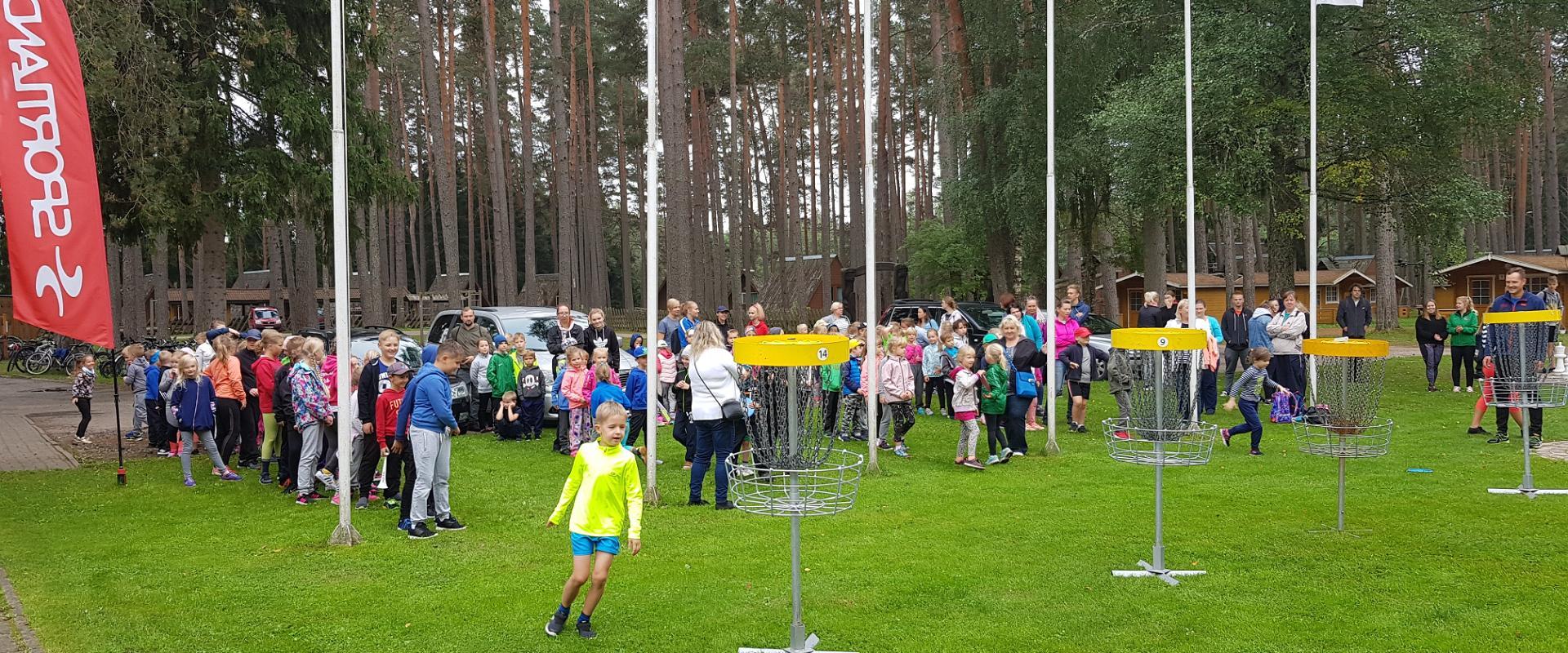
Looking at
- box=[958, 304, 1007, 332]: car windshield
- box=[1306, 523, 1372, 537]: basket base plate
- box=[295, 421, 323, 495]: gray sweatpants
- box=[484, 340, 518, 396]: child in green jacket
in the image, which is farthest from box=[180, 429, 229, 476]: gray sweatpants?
box=[958, 304, 1007, 332]: car windshield

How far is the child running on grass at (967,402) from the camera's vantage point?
1184cm

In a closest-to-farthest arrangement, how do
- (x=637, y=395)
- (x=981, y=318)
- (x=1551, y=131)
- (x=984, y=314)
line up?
(x=637, y=395)
(x=981, y=318)
(x=984, y=314)
(x=1551, y=131)

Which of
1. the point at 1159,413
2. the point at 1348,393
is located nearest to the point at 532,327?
the point at 1159,413

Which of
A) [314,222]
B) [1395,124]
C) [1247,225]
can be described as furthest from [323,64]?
[1247,225]

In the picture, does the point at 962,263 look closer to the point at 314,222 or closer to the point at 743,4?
the point at 743,4

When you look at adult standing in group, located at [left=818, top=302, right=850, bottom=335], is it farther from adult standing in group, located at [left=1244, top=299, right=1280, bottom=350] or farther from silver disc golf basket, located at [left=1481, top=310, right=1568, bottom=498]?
silver disc golf basket, located at [left=1481, top=310, right=1568, bottom=498]

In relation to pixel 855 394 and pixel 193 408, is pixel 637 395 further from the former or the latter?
pixel 193 408

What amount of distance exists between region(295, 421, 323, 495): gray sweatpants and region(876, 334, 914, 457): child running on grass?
6.15 meters

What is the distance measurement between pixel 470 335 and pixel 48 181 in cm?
688

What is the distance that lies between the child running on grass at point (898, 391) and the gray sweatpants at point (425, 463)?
5.37m

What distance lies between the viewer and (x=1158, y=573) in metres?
7.37

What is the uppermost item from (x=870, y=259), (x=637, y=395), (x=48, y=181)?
(x=48, y=181)

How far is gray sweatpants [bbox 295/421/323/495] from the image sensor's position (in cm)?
1048

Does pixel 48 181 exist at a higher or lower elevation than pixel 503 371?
higher
